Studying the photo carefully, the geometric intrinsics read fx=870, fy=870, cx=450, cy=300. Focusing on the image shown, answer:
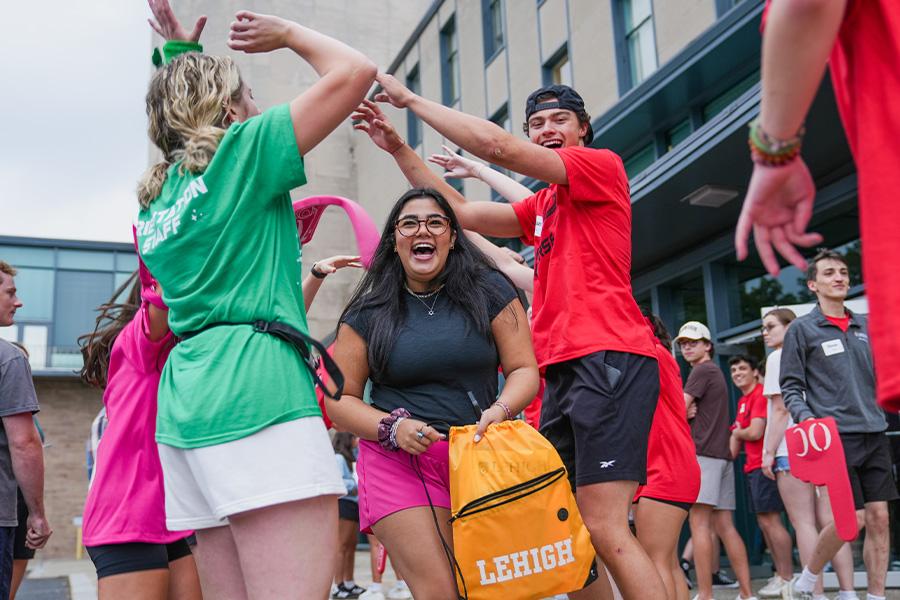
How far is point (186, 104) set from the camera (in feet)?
Result: 8.20

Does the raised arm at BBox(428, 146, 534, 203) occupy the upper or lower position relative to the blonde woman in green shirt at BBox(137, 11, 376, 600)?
upper

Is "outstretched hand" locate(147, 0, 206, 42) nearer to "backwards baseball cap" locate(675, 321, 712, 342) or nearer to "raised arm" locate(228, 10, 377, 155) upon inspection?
"raised arm" locate(228, 10, 377, 155)

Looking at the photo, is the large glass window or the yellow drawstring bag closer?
the yellow drawstring bag

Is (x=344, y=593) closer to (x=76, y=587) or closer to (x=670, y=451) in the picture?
(x=76, y=587)

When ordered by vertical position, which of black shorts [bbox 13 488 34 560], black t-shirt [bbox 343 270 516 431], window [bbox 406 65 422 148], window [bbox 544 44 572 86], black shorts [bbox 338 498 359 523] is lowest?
black shorts [bbox 338 498 359 523]

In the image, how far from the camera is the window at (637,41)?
13016 millimetres

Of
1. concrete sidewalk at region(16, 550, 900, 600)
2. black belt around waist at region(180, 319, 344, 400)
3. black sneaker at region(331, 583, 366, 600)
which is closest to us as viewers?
black belt around waist at region(180, 319, 344, 400)

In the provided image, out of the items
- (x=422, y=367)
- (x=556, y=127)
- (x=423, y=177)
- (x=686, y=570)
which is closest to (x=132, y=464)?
(x=422, y=367)

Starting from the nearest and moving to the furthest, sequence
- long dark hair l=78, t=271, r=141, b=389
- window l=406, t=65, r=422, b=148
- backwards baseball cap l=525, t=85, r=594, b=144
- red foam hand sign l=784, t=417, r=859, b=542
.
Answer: long dark hair l=78, t=271, r=141, b=389, backwards baseball cap l=525, t=85, r=594, b=144, red foam hand sign l=784, t=417, r=859, b=542, window l=406, t=65, r=422, b=148

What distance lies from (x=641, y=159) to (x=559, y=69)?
406cm

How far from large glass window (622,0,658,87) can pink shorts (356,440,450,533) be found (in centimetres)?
1063

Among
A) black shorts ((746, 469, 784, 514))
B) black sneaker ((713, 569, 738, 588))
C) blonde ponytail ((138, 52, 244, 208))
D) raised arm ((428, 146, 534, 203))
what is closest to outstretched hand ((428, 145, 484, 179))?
raised arm ((428, 146, 534, 203))

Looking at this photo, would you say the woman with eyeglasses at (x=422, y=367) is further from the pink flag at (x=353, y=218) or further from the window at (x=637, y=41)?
the window at (x=637, y=41)

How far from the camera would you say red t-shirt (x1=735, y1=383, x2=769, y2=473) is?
27.6 ft
